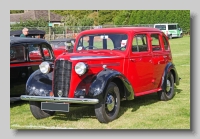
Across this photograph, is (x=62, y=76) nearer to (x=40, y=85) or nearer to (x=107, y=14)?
(x=40, y=85)

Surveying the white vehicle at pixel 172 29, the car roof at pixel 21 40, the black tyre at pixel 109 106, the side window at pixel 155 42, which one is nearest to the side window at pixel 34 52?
the car roof at pixel 21 40

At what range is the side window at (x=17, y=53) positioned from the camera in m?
8.60

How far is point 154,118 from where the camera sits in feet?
23.6

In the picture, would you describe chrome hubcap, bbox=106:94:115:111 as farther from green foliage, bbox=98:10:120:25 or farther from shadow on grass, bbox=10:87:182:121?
green foliage, bbox=98:10:120:25

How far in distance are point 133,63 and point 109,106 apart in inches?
51.6

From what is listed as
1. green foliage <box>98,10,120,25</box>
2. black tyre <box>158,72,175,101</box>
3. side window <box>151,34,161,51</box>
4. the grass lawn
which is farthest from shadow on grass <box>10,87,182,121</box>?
green foliage <box>98,10,120,25</box>

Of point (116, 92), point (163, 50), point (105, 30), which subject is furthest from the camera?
point (163, 50)

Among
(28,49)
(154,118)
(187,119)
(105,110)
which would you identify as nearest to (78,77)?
(105,110)

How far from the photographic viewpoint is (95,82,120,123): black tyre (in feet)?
21.5

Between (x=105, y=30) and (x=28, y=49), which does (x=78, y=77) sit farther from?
(x=28, y=49)

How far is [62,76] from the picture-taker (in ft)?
21.6

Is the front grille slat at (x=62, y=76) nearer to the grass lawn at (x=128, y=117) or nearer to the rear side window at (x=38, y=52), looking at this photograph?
the grass lawn at (x=128, y=117)

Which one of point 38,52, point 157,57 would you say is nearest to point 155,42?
point 157,57

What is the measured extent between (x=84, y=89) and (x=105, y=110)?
55 centimetres
